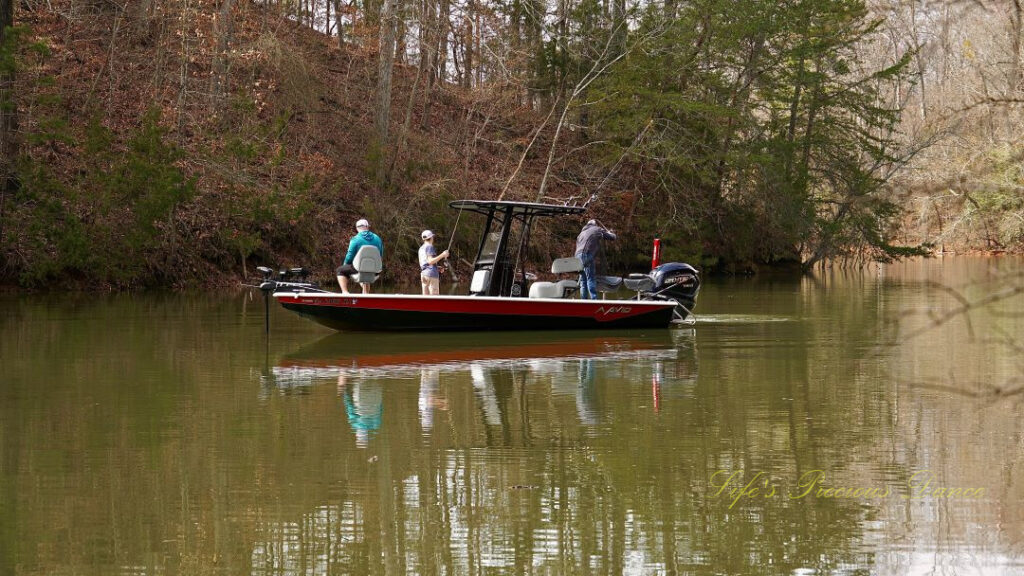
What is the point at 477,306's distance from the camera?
18.0m

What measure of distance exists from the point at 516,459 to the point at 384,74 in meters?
26.7

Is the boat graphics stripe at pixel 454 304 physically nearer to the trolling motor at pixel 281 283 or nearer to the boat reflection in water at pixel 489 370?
the trolling motor at pixel 281 283

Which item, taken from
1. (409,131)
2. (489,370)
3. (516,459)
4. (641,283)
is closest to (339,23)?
(409,131)

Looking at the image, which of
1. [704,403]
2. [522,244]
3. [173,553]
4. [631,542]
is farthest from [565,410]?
[522,244]

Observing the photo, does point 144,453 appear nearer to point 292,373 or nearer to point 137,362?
point 292,373

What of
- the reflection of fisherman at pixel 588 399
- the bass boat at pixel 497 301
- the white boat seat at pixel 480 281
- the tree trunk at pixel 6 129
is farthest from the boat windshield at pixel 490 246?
the tree trunk at pixel 6 129

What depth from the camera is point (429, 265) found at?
18.9 meters

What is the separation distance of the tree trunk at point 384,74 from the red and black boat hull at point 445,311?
16040 millimetres

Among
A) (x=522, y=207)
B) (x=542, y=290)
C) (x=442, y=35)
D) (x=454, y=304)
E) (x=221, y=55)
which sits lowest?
(x=454, y=304)

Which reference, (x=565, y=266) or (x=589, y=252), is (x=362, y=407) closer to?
(x=565, y=266)

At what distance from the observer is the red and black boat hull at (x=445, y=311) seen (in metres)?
17.8

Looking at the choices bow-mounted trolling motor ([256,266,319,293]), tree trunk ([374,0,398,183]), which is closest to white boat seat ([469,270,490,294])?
bow-mounted trolling motor ([256,266,319,293])

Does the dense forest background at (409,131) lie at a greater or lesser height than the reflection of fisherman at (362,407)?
greater

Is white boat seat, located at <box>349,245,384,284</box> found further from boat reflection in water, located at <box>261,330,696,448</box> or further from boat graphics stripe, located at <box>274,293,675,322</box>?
boat reflection in water, located at <box>261,330,696,448</box>
